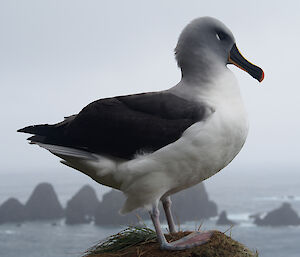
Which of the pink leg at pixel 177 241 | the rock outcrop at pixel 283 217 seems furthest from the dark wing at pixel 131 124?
the rock outcrop at pixel 283 217

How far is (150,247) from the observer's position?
18.6ft

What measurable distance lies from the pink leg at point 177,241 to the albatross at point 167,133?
0.04 ft

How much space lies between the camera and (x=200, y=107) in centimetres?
519

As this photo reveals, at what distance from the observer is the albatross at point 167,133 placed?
512cm

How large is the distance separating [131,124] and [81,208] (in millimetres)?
52895

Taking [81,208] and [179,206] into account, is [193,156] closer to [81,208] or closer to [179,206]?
[179,206]

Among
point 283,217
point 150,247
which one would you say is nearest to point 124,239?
point 150,247

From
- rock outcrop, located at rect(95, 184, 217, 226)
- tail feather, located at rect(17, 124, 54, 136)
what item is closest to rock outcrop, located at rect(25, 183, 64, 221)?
rock outcrop, located at rect(95, 184, 217, 226)

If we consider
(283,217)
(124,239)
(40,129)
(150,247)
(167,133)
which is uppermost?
(283,217)

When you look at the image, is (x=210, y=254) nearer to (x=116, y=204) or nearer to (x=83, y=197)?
(x=116, y=204)

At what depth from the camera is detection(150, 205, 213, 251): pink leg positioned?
211 inches

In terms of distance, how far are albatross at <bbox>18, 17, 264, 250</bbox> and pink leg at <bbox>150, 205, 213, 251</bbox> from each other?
1 cm

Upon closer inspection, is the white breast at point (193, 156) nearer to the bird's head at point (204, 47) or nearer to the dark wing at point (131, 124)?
the dark wing at point (131, 124)

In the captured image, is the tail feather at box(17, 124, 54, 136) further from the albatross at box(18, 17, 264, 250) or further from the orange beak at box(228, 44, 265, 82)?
the orange beak at box(228, 44, 265, 82)
